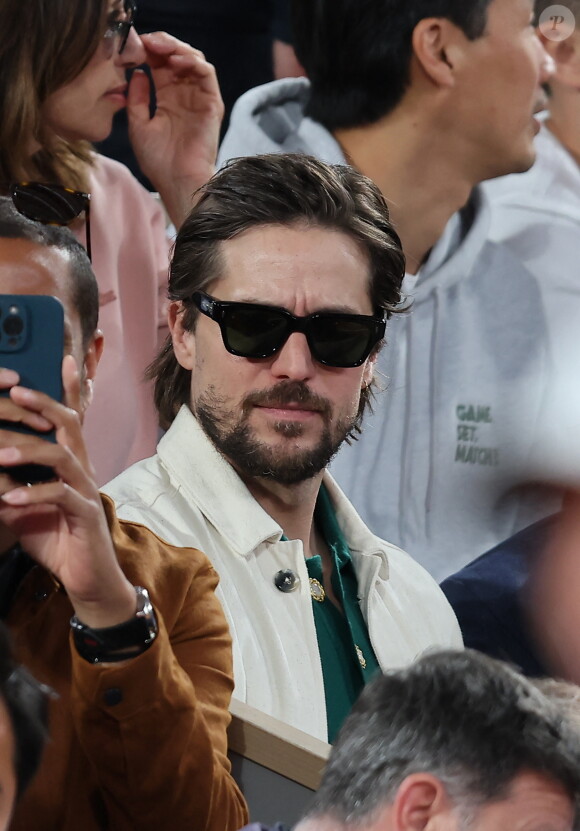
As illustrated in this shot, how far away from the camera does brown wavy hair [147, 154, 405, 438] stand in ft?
6.15

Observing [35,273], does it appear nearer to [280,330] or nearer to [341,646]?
[280,330]

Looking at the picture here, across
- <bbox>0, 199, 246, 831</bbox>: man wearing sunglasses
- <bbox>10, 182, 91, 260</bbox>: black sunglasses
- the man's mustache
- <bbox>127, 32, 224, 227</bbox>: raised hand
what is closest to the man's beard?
the man's mustache

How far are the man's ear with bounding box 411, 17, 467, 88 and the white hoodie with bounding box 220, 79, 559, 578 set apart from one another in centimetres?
22

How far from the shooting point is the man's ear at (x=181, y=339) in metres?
1.90

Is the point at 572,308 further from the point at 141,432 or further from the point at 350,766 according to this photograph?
the point at 350,766

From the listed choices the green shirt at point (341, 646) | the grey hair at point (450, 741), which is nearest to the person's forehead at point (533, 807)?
the grey hair at point (450, 741)

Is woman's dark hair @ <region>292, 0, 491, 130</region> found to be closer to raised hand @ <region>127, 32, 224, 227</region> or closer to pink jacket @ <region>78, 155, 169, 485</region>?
raised hand @ <region>127, 32, 224, 227</region>

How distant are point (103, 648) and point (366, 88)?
1.67m

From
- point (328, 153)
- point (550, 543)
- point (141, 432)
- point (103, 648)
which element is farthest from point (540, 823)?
point (328, 153)

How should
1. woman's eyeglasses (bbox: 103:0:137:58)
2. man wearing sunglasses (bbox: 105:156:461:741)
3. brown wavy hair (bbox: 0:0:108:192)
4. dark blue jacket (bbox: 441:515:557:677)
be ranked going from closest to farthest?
1. man wearing sunglasses (bbox: 105:156:461:741)
2. brown wavy hair (bbox: 0:0:108:192)
3. woman's eyeglasses (bbox: 103:0:137:58)
4. dark blue jacket (bbox: 441:515:557:677)

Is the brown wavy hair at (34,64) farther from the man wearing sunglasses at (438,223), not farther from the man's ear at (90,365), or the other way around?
the man's ear at (90,365)

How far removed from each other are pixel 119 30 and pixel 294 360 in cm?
78

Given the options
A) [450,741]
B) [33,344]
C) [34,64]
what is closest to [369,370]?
[34,64]

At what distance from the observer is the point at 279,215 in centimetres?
187
